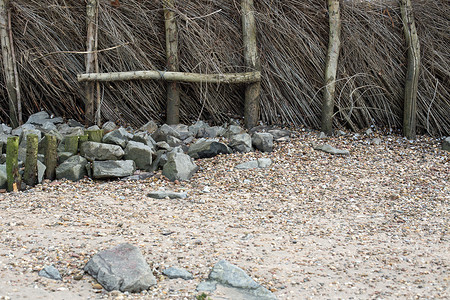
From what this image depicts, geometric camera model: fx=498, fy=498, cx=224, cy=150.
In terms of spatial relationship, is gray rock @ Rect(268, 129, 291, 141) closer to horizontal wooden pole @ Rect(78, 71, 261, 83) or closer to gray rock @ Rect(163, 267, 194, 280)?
horizontal wooden pole @ Rect(78, 71, 261, 83)

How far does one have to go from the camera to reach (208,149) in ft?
18.2

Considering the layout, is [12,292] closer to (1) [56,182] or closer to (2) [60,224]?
(2) [60,224]

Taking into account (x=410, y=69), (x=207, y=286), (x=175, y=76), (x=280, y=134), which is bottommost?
(x=207, y=286)

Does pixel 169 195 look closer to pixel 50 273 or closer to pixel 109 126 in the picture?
pixel 50 273

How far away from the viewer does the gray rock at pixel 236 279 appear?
2.64 meters

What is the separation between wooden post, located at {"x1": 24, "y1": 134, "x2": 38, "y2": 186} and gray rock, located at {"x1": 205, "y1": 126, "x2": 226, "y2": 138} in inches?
85.3

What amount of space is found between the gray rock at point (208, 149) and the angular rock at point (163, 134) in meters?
0.44

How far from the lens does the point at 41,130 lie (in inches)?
240

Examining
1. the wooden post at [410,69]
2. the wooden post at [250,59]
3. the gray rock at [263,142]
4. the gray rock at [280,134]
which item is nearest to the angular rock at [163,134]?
the gray rock at [263,142]

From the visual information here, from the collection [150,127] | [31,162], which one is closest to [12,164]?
[31,162]

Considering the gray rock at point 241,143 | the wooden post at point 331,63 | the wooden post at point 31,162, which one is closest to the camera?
the wooden post at point 31,162

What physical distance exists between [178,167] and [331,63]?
8.73ft

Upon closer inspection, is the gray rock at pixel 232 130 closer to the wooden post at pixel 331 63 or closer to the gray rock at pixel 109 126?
the wooden post at pixel 331 63

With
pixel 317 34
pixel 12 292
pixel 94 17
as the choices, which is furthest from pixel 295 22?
pixel 12 292
